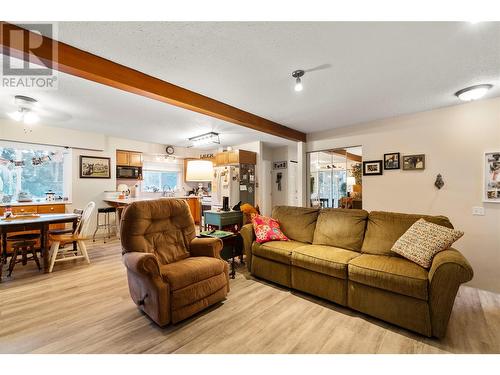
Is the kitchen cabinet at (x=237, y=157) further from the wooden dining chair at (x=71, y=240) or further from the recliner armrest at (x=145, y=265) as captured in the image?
the recliner armrest at (x=145, y=265)

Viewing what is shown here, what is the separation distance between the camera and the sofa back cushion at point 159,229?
227cm

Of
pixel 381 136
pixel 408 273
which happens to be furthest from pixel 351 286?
pixel 381 136

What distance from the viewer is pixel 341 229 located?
2.86 m

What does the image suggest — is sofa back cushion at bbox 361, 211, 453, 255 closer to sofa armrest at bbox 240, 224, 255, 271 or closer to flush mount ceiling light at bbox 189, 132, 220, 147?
sofa armrest at bbox 240, 224, 255, 271

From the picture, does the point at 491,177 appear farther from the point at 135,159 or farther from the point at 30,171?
the point at 30,171

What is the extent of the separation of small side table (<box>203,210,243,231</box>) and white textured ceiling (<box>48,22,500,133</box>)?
1.82 metres

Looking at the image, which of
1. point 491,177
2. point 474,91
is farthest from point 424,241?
point 474,91

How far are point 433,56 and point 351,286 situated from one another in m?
2.34

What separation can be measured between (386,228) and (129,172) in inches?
238

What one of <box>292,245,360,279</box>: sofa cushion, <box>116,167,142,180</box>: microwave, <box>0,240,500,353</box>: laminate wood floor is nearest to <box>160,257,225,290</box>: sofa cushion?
<box>0,240,500,353</box>: laminate wood floor

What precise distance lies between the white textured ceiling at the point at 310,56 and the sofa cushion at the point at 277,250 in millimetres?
2006

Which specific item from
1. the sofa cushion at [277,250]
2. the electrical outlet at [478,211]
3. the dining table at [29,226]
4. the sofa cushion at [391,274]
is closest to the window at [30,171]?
the dining table at [29,226]

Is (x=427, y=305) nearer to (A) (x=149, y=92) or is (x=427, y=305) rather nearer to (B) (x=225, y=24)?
(B) (x=225, y=24)
